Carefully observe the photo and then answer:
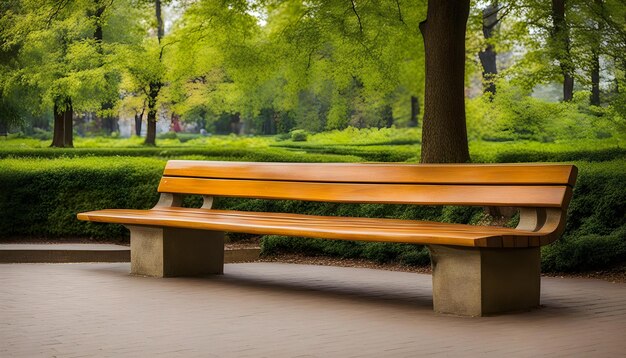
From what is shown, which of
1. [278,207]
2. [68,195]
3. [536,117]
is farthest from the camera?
[536,117]

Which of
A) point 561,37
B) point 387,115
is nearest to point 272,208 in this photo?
point 561,37

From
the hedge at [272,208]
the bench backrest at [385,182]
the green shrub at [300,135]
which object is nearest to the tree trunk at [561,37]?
the hedge at [272,208]

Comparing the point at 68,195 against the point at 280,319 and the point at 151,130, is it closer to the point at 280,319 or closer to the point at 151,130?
the point at 280,319

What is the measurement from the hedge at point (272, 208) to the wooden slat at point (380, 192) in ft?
6.57

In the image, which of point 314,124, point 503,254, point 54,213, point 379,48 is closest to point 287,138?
point 314,124

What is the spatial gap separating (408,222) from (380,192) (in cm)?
32

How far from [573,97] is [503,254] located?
1816 cm

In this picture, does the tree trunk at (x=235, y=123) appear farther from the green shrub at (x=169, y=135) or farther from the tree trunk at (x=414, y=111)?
the tree trunk at (x=414, y=111)

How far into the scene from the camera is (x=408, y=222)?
272 inches

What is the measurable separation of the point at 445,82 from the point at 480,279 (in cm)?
474

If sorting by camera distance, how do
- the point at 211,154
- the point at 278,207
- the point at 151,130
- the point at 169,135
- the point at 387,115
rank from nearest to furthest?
1. the point at 278,207
2. the point at 211,154
3. the point at 151,130
4. the point at 387,115
5. the point at 169,135

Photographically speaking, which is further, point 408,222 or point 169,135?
point 169,135

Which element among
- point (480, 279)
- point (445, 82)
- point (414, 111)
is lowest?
point (480, 279)

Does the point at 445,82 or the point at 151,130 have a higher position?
the point at 445,82
